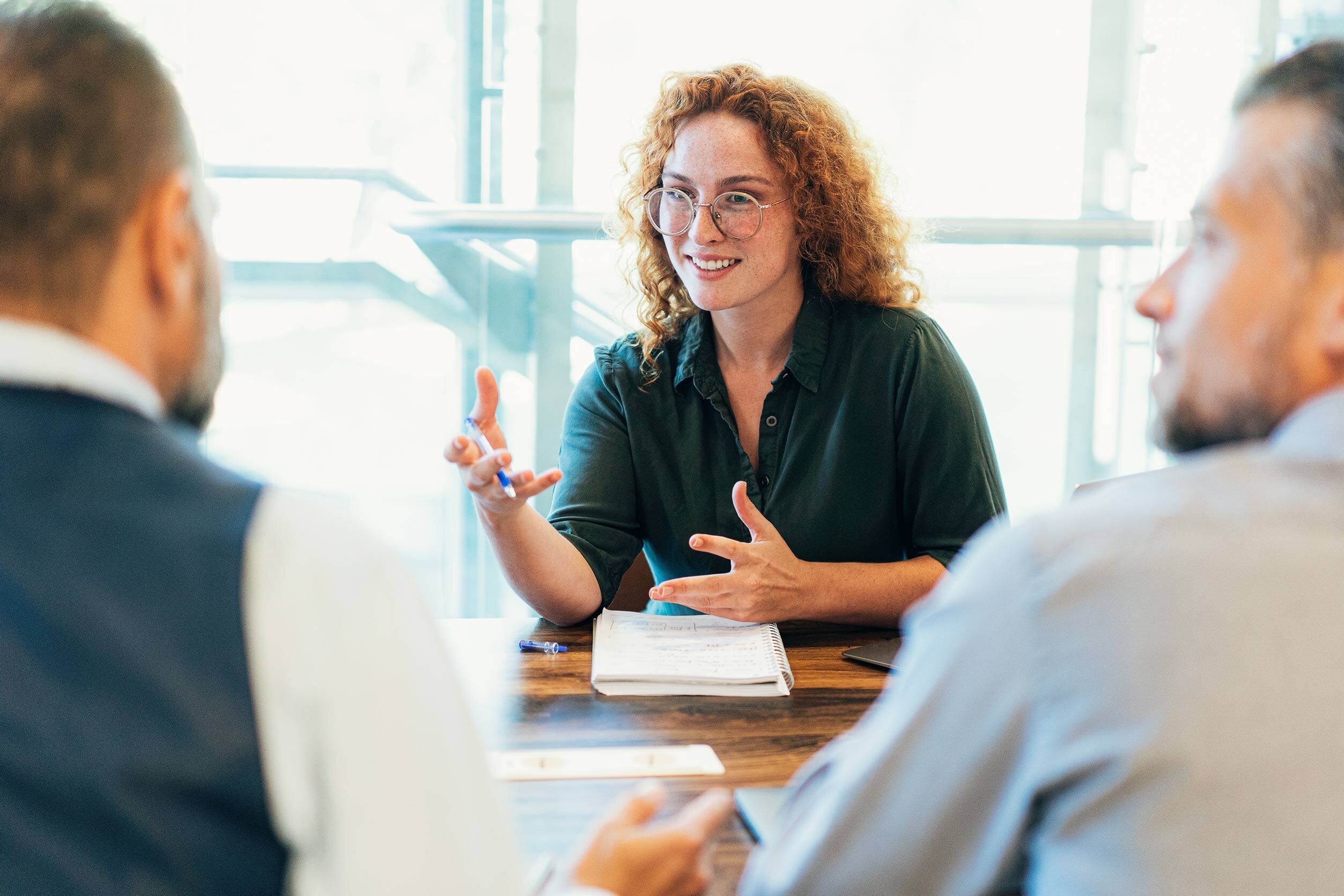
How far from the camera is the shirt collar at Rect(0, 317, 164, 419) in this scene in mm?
576

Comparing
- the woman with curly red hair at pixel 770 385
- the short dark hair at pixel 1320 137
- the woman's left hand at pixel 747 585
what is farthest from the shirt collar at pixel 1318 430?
the woman with curly red hair at pixel 770 385

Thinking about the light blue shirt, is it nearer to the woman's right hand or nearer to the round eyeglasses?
the woman's right hand

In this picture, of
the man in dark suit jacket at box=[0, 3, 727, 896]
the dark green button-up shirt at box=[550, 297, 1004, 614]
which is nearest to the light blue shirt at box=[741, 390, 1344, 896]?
the man in dark suit jacket at box=[0, 3, 727, 896]

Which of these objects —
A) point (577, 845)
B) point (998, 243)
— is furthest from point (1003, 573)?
point (998, 243)

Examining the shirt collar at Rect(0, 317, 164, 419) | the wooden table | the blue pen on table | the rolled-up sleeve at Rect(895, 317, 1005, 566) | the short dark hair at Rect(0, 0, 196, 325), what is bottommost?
the blue pen on table

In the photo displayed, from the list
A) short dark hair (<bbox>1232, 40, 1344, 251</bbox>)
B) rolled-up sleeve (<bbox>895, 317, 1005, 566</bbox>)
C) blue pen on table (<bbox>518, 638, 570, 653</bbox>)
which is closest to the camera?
short dark hair (<bbox>1232, 40, 1344, 251</bbox>)

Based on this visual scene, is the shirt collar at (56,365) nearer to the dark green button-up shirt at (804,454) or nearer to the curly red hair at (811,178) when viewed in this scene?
the dark green button-up shirt at (804,454)

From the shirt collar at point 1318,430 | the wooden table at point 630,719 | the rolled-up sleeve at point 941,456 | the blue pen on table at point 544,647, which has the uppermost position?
the shirt collar at point 1318,430

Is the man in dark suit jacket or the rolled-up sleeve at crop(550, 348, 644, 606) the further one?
the rolled-up sleeve at crop(550, 348, 644, 606)

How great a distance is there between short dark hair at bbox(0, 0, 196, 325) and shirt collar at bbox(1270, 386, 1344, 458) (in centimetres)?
66

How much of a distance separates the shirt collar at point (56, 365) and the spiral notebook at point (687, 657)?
2.55 ft

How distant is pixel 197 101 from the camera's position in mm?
2668

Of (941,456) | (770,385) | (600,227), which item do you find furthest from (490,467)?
(600,227)

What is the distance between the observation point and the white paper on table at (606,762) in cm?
104
